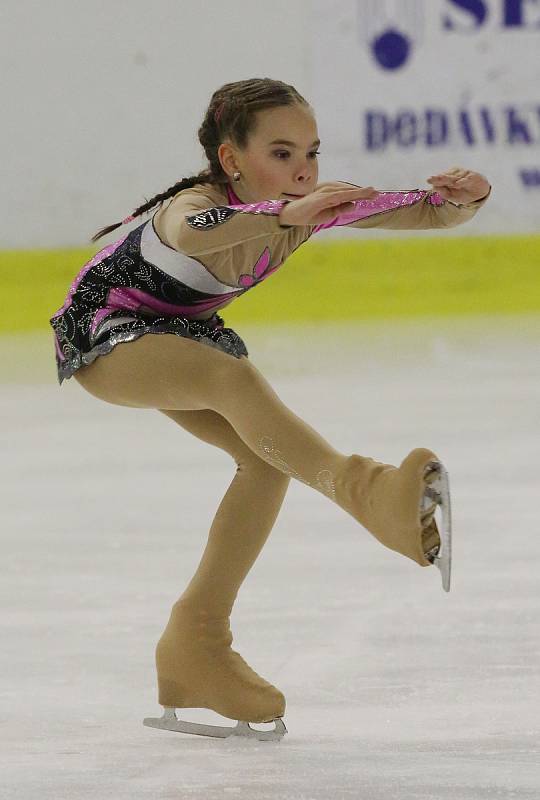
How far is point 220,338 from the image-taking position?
189 cm

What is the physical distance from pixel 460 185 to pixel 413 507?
1.56 feet

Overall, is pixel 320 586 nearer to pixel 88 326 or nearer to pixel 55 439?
pixel 88 326

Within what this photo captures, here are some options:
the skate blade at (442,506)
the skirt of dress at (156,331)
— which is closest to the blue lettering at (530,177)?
the skirt of dress at (156,331)

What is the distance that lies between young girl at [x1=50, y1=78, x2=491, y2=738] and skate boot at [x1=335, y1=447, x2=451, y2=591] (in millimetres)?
117

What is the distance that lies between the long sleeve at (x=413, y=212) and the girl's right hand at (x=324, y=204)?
12.4 inches

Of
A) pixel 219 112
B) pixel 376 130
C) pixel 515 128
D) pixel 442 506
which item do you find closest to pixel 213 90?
pixel 376 130

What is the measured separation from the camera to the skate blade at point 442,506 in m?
1.56

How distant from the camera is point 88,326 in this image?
1.96 meters

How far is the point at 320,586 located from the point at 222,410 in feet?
2.91

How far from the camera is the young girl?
179 centimetres

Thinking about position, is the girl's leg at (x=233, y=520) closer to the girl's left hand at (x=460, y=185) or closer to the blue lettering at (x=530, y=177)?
the girl's left hand at (x=460, y=185)

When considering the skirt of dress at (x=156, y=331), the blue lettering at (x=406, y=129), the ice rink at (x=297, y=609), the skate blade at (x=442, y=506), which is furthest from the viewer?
the blue lettering at (x=406, y=129)

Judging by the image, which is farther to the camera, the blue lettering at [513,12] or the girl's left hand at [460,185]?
the blue lettering at [513,12]

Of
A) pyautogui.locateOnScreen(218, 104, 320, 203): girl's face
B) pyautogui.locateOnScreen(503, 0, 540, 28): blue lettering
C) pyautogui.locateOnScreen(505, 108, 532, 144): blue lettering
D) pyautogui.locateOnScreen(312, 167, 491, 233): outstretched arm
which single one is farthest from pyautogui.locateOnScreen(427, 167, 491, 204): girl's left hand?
pyautogui.locateOnScreen(503, 0, 540, 28): blue lettering
